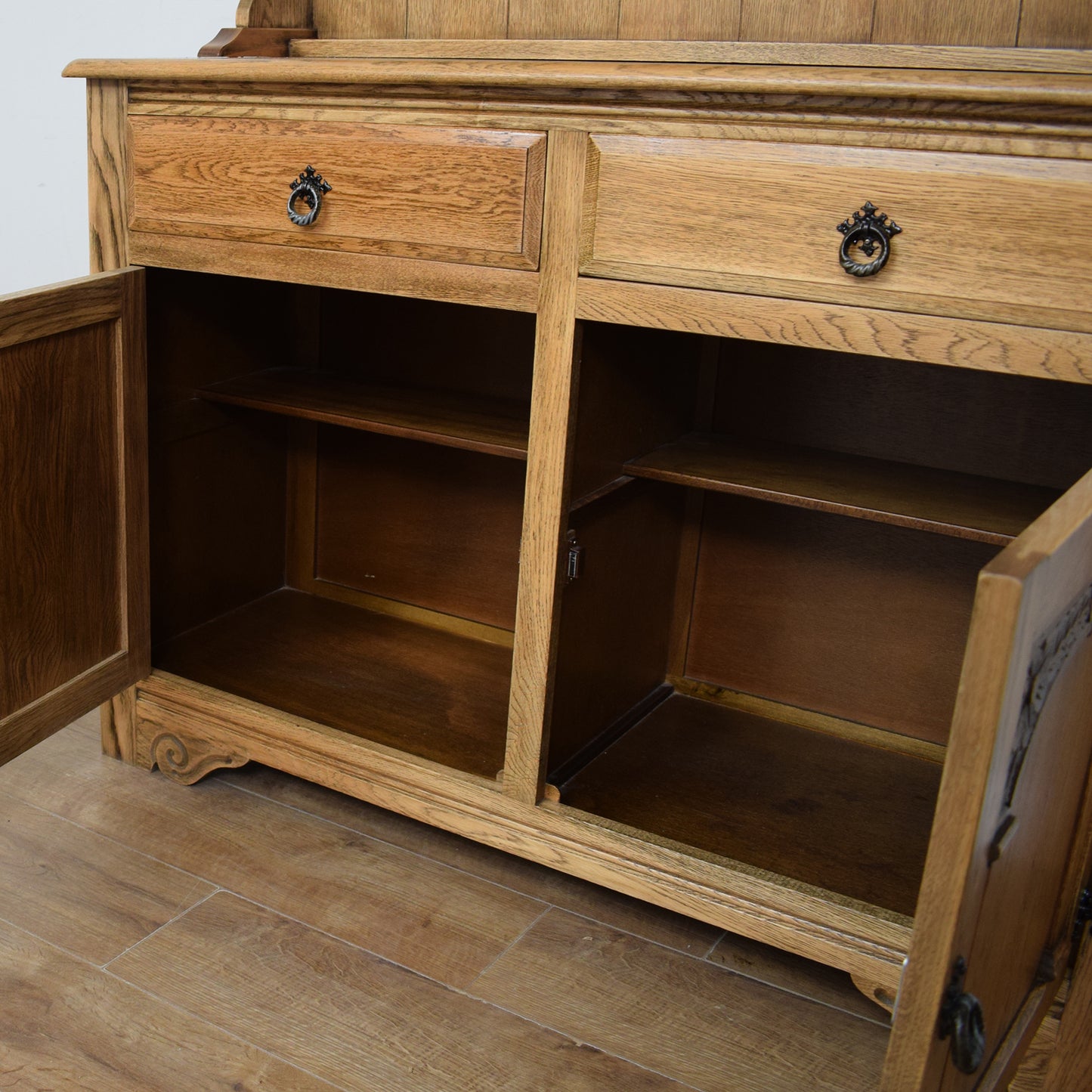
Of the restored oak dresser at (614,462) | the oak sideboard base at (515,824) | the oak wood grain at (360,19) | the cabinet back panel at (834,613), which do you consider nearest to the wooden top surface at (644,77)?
the restored oak dresser at (614,462)

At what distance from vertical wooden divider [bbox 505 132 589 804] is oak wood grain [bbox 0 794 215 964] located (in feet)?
1.62

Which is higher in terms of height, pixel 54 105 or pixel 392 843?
pixel 54 105

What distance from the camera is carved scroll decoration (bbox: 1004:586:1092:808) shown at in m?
0.78

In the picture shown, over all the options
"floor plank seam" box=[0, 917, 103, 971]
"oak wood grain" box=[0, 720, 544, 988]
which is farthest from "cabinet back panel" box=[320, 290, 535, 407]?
"floor plank seam" box=[0, 917, 103, 971]

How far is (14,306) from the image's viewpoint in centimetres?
143

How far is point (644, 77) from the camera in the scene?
1.29m

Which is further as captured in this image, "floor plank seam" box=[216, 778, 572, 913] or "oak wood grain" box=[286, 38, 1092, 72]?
"floor plank seam" box=[216, 778, 572, 913]

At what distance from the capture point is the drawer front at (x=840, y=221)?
1.16m

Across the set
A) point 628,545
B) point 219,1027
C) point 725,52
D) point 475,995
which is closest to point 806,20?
point 725,52

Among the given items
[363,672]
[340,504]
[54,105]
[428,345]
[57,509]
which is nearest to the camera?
[57,509]

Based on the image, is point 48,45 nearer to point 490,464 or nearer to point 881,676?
point 490,464

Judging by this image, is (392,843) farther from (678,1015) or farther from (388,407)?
(388,407)

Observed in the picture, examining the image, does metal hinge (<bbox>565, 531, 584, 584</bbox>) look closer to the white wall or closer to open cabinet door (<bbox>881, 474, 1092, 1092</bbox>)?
open cabinet door (<bbox>881, 474, 1092, 1092</bbox>)

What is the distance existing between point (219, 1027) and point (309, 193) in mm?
1016
